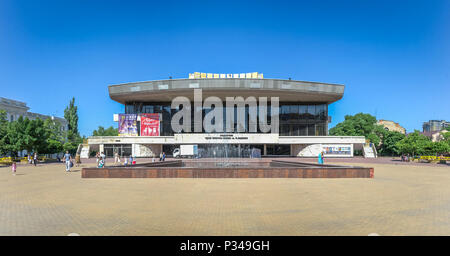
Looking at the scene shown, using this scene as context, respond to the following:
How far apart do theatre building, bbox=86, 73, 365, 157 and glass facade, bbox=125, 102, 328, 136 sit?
0.30 meters

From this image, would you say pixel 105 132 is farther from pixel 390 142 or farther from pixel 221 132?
pixel 390 142

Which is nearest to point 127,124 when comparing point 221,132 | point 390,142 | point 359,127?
point 221,132

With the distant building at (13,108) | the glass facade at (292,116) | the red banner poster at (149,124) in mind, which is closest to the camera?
the red banner poster at (149,124)

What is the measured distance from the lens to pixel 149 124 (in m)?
51.1

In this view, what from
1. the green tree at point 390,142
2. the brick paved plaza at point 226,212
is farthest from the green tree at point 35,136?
the green tree at point 390,142

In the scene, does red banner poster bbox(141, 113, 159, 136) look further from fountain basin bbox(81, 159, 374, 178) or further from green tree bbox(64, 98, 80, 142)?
fountain basin bbox(81, 159, 374, 178)

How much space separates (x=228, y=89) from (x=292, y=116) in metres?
16.8

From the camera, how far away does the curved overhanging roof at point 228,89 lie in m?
48.2

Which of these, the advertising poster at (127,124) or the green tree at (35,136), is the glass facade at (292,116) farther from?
the green tree at (35,136)

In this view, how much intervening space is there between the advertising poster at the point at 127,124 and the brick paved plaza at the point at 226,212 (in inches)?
1647
